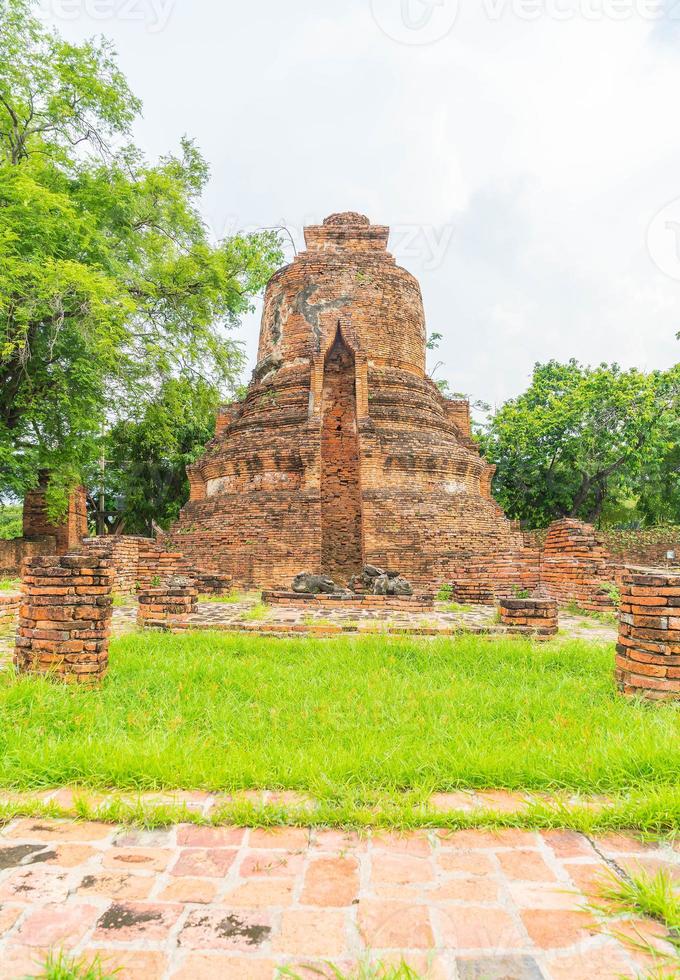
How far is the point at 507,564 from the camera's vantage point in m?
8.34

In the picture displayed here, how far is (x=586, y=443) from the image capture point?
1825 centimetres

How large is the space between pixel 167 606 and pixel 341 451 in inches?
262

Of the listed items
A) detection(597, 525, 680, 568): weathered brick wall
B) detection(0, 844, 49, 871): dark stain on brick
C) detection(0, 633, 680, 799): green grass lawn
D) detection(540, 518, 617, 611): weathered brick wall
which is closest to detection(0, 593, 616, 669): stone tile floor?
detection(540, 518, 617, 611): weathered brick wall

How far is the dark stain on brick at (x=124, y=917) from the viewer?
1.50m

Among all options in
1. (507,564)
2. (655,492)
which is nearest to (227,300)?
(507,564)

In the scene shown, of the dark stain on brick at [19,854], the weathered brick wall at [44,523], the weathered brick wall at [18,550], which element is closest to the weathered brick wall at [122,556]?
the weathered brick wall at [18,550]

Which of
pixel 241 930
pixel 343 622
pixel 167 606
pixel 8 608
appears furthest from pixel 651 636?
pixel 8 608

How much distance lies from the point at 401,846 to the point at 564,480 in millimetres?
19648

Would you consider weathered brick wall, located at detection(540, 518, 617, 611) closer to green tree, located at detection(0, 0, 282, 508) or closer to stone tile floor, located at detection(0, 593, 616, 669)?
stone tile floor, located at detection(0, 593, 616, 669)

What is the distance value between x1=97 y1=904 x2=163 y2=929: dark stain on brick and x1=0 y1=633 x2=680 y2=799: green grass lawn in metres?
0.71

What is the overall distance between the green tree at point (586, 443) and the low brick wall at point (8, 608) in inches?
645

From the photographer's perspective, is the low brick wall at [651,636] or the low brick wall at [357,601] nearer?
the low brick wall at [651,636]

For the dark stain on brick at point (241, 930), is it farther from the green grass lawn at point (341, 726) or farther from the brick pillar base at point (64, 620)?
the brick pillar base at point (64, 620)

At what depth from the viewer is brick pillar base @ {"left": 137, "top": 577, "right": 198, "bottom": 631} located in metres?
5.94
